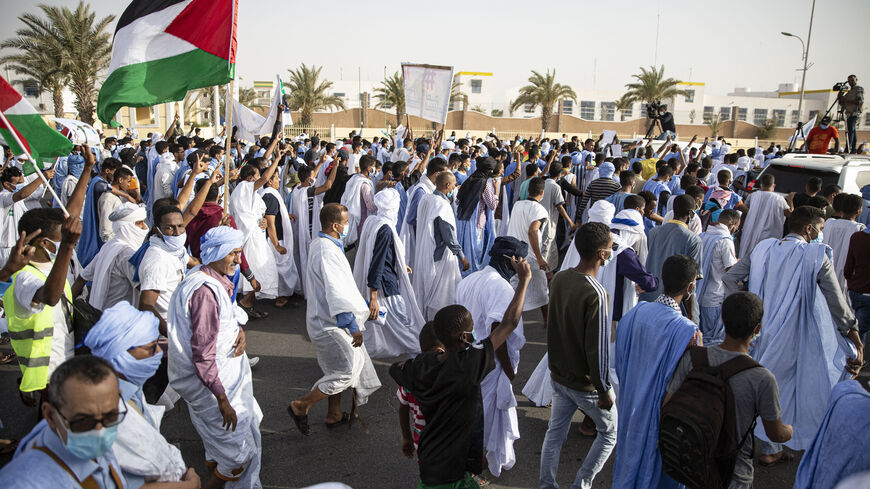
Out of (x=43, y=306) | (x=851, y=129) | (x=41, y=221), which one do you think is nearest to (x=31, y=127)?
(x=41, y=221)

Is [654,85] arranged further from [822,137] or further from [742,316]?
[742,316]

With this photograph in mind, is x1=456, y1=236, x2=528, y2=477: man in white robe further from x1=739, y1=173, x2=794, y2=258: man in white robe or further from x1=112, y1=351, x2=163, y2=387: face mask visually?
x1=739, y1=173, x2=794, y2=258: man in white robe

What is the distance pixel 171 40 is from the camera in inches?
187

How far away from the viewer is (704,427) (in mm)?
2564

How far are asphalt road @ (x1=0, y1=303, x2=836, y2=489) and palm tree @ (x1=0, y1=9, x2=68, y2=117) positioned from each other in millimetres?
25732

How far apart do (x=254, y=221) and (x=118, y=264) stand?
2.90 m

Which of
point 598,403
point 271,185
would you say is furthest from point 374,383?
point 271,185

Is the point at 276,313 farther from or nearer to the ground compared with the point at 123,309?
nearer to the ground

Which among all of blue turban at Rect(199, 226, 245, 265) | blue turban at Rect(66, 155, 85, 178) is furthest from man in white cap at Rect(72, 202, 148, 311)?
blue turban at Rect(66, 155, 85, 178)

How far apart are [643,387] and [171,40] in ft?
14.1

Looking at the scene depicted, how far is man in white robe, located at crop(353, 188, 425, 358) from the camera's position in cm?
545

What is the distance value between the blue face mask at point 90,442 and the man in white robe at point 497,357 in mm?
2326

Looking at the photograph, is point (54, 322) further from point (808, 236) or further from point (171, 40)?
point (808, 236)

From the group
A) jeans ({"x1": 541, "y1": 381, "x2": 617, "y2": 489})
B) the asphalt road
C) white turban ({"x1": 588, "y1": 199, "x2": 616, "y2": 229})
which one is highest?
white turban ({"x1": 588, "y1": 199, "x2": 616, "y2": 229})
